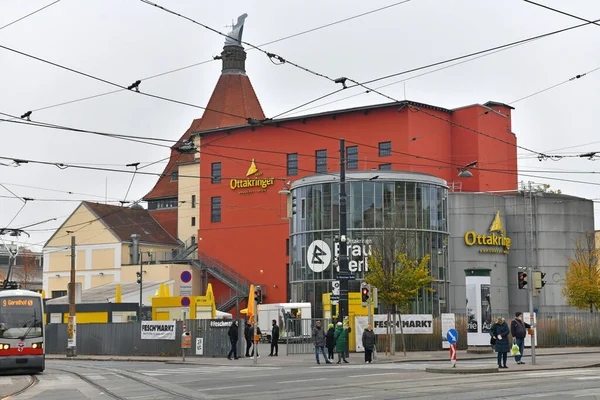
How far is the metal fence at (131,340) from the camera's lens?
1559 inches

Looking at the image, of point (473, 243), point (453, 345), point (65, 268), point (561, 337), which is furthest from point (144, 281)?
point (453, 345)

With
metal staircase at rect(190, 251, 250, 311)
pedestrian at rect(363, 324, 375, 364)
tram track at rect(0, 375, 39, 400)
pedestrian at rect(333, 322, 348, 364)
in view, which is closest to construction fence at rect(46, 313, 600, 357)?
pedestrian at rect(333, 322, 348, 364)

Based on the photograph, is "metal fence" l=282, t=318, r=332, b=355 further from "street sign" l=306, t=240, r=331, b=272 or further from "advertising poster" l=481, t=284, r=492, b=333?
"street sign" l=306, t=240, r=331, b=272

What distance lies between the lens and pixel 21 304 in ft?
98.5

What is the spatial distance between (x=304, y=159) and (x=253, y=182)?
5348 millimetres

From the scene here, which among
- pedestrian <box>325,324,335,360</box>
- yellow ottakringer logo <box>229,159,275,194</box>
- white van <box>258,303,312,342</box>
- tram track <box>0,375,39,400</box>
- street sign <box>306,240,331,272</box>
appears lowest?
tram track <box>0,375,39,400</box>

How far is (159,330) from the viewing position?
4419cm

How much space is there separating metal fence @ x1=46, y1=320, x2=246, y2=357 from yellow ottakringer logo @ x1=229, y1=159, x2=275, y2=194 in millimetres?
25209

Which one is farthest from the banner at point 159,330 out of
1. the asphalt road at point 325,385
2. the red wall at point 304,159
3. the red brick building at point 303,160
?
the red wall at point 304,159

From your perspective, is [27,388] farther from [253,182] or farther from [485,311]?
[253,182]

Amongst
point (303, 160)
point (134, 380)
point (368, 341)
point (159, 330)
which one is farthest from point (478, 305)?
point (303, 160)

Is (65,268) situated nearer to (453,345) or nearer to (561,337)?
(561,337)

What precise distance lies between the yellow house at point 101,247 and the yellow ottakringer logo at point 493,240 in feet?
97.5

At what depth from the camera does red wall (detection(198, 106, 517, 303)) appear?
69250 mm
